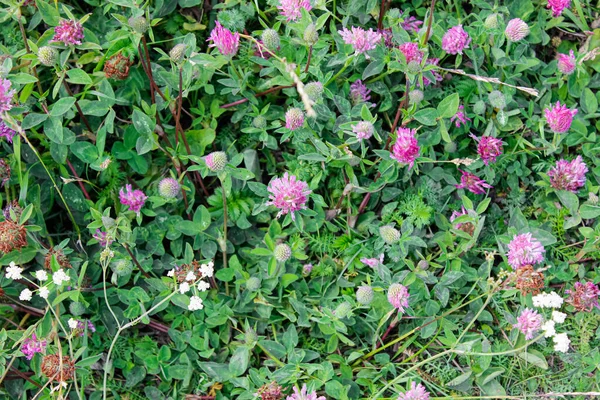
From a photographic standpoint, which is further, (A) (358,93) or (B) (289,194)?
(A) (358,93)

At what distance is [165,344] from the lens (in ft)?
8.46

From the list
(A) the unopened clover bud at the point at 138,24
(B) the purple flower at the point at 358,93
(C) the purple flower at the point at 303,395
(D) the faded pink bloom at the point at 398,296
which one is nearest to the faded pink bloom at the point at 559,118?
(B) the purple flower at the point at 358,93

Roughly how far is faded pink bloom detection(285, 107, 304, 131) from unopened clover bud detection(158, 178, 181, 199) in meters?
0.51

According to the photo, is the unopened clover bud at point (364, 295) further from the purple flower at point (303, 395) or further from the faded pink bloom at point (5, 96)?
the faded pink bloom at point (5, 96)

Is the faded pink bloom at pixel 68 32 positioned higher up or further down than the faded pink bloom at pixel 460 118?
higher up

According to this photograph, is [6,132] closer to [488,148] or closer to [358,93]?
[358,93]

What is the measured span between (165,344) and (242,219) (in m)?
0.63

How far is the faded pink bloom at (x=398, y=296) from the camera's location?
2.36 meters

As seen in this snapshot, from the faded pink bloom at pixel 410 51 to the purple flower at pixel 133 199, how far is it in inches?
46.8

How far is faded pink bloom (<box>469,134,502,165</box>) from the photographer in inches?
101

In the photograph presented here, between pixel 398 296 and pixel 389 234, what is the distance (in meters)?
0.26

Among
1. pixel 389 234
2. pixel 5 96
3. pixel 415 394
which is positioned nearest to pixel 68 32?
pixel 5 96

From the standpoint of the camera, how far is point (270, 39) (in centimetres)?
243

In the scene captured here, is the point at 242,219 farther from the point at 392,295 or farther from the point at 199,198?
the point at 392,295
